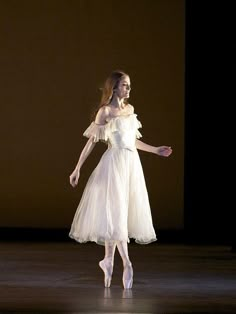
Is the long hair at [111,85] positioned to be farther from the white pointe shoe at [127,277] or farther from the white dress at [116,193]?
the white pointe shoe at [127,277]

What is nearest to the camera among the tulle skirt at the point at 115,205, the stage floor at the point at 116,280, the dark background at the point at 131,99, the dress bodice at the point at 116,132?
the stage floor at the point at 116,280

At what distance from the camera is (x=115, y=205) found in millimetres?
5664

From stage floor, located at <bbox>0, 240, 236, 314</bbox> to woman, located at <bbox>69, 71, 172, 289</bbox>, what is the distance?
10.7 inches

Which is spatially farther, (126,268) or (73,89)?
(73,89)

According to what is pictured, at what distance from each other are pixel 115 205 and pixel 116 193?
0.07 metres

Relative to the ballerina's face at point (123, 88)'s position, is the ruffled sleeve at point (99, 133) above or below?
below

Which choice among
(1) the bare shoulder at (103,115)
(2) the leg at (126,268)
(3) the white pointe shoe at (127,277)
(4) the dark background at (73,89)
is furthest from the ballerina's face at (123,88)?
(4) the dark background at (73,89)

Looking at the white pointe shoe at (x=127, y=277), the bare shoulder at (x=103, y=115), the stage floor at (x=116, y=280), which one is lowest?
the stage floor at (x=116, y=280)

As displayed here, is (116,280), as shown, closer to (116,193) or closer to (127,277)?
(127,277)

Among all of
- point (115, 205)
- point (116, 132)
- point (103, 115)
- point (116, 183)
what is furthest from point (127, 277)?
point (103, 115)

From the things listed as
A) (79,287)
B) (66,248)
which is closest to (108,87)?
(79,287)

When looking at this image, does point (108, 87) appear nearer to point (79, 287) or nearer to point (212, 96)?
point (79, 287)

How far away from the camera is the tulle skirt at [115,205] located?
562 centimetres

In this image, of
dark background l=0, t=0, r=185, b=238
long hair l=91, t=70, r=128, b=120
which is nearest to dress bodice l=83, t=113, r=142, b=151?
long hair l=91, t=70, r=128, b=120
